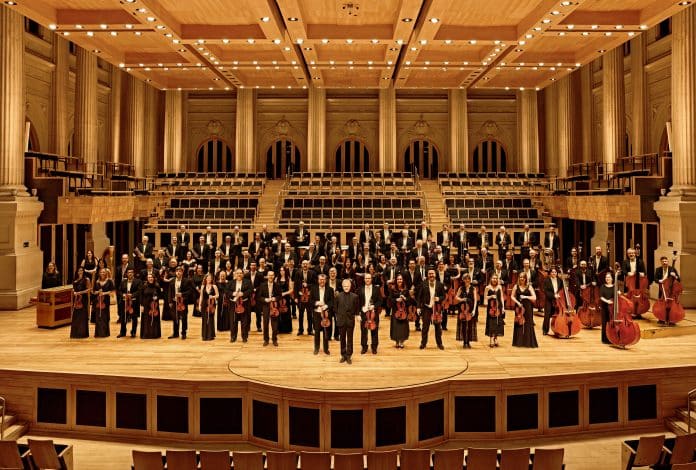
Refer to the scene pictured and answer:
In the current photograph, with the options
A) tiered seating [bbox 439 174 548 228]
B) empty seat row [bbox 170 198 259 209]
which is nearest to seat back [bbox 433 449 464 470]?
tiered seating [bbox 439 174 548 228]

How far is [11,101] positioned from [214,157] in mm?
13105

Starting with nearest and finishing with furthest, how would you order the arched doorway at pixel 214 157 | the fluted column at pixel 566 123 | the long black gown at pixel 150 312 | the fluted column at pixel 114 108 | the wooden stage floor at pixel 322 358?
the wooden stage floor at pixel 322 358, the long black gown at pixel 150 312, the fluted column at pixel 114 108, the fluted column at pixel 566 123, the arched doorway at pixel 214 157

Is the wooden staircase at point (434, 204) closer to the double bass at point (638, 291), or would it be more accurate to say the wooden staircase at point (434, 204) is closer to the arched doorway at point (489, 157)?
the arched doorway at point (489, 157)

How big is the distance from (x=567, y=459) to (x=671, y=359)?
9.60ft

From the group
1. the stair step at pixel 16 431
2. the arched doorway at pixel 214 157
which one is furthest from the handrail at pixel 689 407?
the arched doorway at pixel 214 157

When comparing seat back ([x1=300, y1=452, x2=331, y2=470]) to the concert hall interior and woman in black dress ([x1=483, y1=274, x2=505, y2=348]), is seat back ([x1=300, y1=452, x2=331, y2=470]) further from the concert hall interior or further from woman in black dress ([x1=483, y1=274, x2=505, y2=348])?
woman in black dress ([x1=483, y1=274, x2=505, y2=348])

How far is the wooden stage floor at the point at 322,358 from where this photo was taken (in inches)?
304

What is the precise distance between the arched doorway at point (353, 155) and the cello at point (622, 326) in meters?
17.8

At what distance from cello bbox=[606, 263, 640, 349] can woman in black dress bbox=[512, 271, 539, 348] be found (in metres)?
1.17

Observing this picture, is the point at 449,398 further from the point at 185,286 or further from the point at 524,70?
the point at 524,70

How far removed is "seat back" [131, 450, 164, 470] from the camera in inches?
210

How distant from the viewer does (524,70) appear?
59.5 ft

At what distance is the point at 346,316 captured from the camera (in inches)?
338

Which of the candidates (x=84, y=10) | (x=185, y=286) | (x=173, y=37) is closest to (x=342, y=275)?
(x=185, y=286)
